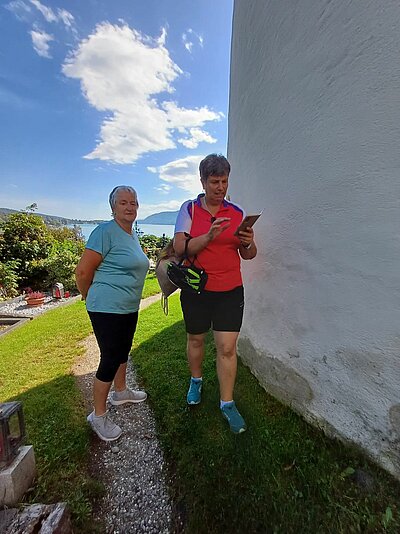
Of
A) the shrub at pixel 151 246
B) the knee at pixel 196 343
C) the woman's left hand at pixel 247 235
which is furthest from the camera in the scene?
the shrub at pixel 151 246

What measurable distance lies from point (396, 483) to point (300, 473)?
0.54 m

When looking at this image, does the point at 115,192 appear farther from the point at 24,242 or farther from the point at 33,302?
the point at 24,242

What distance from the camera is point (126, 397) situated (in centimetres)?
285

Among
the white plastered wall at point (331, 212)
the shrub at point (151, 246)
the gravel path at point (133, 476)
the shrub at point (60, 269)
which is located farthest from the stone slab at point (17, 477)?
the shrub at point (151, 246)

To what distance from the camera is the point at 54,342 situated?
479cm

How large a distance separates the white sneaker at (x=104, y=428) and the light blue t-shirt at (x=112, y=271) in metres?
0.99

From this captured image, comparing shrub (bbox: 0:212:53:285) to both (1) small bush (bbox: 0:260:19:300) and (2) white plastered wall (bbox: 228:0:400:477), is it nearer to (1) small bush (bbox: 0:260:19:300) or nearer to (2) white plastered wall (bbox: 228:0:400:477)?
(1) small bush (bbox: 0:260:19:300)

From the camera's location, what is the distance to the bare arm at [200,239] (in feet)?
6.31

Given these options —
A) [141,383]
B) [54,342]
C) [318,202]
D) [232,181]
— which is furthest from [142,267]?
[54,342]

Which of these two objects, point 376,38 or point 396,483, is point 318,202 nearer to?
point 376,38

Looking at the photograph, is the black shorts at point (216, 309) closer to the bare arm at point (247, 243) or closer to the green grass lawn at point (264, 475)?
the bare arm at point (247, 243)

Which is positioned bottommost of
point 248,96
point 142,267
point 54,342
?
point 54,342

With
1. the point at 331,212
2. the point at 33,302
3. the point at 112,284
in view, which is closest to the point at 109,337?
the point at 112,284

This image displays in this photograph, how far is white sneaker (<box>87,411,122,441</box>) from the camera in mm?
2332
